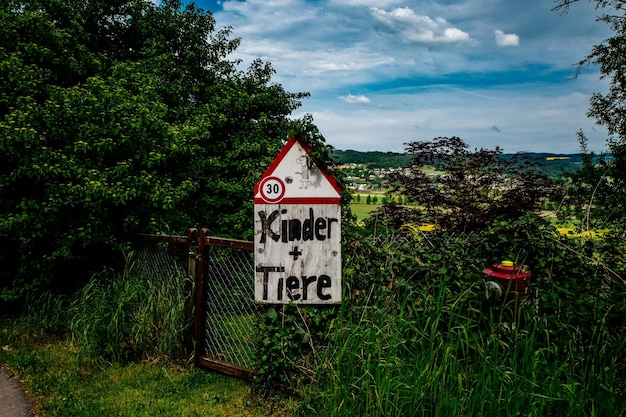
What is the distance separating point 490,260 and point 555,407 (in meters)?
2.07

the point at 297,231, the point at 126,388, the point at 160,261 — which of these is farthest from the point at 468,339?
the point at 160,261

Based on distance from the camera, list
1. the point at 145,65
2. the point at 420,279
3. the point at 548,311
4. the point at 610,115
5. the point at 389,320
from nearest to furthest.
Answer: the point at 389,320 → the point at 548,311 → the point at 420,279 → the point at 145,65 → the point at 610,115

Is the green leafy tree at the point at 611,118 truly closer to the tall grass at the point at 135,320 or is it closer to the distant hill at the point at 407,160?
the distant hill at the point at 407,160

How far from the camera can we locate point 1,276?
274 inches

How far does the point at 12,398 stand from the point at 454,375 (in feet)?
A: 12.9

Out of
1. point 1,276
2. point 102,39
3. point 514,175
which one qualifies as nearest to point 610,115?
point 514,175

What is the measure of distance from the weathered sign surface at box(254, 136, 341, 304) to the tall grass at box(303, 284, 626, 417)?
1.83ft

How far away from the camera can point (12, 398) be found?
4262 mm

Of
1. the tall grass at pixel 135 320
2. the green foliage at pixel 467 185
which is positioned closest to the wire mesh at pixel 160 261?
the tall grass at pixel 135 320

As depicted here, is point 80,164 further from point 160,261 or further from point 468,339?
point 468,339

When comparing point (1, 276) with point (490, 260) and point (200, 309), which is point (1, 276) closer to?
point (200, 309)

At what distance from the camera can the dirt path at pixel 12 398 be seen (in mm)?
3996

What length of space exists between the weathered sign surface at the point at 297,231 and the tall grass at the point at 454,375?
56 centimetres

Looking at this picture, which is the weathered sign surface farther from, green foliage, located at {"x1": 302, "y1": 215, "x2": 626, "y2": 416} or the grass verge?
the grass verge
